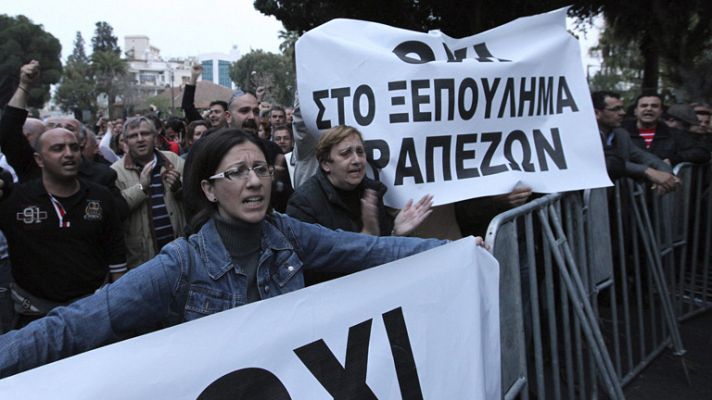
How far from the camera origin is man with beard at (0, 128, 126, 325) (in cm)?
324

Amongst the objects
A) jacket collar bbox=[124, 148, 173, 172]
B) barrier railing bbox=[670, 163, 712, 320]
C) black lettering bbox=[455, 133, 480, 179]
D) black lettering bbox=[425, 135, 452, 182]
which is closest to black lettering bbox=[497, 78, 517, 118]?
black lettering bbox=[455, 133, 480, 179]

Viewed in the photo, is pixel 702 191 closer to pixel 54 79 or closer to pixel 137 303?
pixel 137 303

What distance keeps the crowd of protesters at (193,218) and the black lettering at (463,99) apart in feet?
1.52

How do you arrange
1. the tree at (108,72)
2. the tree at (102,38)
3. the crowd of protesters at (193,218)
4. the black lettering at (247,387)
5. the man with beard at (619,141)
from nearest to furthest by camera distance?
the black lettering at (247,387) → the crowd of protesters at (193,218) → the man with beard at (619,141) → the tree at (108,72) → the tree at (102,38)

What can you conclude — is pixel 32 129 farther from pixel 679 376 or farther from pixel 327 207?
pixel 679 376

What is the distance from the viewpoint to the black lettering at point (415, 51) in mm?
3299

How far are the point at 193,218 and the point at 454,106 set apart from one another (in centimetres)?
161

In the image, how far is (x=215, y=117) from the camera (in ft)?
22.4

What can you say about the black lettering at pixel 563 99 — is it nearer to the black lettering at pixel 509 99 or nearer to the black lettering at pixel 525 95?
the black lettering at pixel 525 95

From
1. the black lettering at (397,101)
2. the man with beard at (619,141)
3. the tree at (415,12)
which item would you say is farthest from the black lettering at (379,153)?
the tree at (415,12)

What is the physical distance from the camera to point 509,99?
11.3ft

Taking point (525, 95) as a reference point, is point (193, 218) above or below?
below

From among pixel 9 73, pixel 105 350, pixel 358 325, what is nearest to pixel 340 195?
pixel 358 325

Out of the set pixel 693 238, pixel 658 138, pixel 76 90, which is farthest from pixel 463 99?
pixel 76 90
